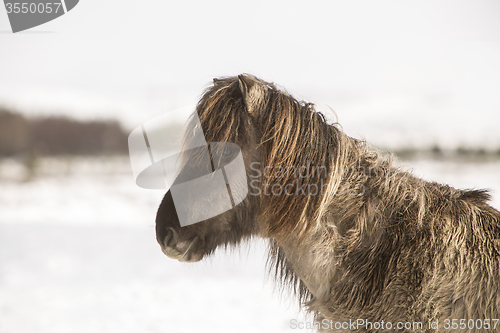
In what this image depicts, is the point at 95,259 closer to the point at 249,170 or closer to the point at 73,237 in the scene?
the point at 73,237

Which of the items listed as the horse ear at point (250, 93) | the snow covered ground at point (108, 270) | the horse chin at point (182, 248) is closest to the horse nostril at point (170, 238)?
the horse chin at point (182, 248)

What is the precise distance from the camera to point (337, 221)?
4.71ft

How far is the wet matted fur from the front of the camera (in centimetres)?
130

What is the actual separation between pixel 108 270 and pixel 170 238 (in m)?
3.58

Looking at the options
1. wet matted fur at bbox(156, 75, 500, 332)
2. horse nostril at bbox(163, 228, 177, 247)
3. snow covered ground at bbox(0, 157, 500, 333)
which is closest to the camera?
wet matted fur at bbox(156, 75, 500, 332)

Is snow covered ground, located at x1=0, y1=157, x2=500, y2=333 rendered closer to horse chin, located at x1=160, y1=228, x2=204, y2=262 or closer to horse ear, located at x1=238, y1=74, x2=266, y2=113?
horse chin, located at x1=160, y1=228, x2=204, y2=262

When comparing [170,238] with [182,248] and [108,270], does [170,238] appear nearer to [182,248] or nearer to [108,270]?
[182,248]

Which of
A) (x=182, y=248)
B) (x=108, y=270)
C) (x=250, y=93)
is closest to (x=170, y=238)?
(x=182, y=248)

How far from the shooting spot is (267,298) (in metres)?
3.62

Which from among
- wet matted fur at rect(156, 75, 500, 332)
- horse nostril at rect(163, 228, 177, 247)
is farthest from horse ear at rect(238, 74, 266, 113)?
horse nostril at rect(163, 228, 177, 247)

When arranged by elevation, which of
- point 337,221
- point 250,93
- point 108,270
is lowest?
point 108,270

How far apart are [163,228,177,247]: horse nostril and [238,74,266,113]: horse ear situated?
0.63m

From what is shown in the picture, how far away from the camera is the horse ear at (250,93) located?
1.39 metres

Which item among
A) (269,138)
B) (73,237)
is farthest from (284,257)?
(73,237)
